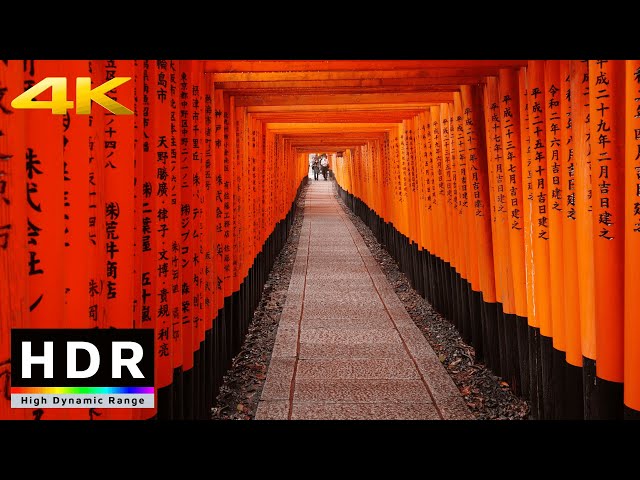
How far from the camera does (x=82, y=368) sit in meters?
2.83

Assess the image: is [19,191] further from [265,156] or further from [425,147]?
[265,156]

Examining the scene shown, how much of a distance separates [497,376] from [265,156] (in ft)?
22.5

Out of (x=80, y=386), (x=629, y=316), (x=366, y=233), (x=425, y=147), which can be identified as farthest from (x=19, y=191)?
(x=366, y=233)

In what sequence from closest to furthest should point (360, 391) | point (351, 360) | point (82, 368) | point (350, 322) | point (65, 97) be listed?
point (65, 97)
point (82, 368)
point (360, 391)
point (351, 360)
point (350, 322)

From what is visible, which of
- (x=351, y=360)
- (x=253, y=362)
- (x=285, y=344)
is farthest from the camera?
(x=285, y=344)

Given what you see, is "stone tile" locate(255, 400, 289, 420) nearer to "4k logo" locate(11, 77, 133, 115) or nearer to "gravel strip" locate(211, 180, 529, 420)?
"gravel strip" locate(211, 180, 529, 420)

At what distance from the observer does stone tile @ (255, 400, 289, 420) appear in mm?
5464

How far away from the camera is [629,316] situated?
3.01 meters

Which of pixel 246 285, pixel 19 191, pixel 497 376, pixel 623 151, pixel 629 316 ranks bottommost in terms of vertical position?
pixel 497 376

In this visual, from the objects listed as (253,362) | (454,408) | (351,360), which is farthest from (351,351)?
(454,408)

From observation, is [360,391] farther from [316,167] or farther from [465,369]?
[316,167]

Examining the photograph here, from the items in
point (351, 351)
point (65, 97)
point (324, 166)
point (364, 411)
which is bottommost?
point (364, 411)

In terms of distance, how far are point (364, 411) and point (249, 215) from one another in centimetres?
438

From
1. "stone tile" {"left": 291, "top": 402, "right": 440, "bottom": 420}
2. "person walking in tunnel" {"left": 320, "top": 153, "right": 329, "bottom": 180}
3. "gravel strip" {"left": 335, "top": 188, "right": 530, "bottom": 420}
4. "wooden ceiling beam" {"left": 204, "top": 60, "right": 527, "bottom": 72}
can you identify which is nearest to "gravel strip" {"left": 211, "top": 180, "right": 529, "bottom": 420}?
"gravel strip" {"left": 335, "top": 188, "right": 530, "bottom": 420}
